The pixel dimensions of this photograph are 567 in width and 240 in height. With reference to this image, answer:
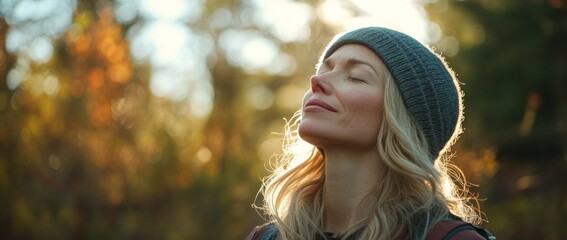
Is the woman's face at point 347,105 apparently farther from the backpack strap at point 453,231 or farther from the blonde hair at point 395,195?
the backpack strap at point 453,231

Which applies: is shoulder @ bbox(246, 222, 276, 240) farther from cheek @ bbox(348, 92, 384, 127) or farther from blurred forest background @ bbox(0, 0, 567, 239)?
blurred forest background @ bbox(0, 0, 567, 239)

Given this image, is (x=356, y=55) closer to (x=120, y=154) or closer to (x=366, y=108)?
(x=366, y=108)

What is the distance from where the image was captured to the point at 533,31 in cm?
1730

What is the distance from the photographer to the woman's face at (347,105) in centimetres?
315

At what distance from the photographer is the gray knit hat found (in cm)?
326

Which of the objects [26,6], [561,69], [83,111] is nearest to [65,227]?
[83,111]

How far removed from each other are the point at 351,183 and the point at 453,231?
52 centimetres

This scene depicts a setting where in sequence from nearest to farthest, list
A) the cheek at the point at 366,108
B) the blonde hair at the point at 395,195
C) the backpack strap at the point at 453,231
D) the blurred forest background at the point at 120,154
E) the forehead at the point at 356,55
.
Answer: the backpack strap at the point at 453,231
the blonde hair at the point at 395,195
the cheek at the point at 366,108
the forehead at the point at 356,55
the blurred forest background at the point at 120,154

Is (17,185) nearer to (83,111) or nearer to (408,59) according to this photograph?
(83,111)

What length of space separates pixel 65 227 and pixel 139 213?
99 centimetres

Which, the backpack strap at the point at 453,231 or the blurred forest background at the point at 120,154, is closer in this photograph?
the backpack strap at the point at 453,231

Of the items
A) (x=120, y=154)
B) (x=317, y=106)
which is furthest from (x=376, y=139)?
Answer: (x=120, y=154)

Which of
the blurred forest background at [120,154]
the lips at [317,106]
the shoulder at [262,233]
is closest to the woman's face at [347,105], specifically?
the lips at [317,106]

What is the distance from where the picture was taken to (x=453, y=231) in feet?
9.33
